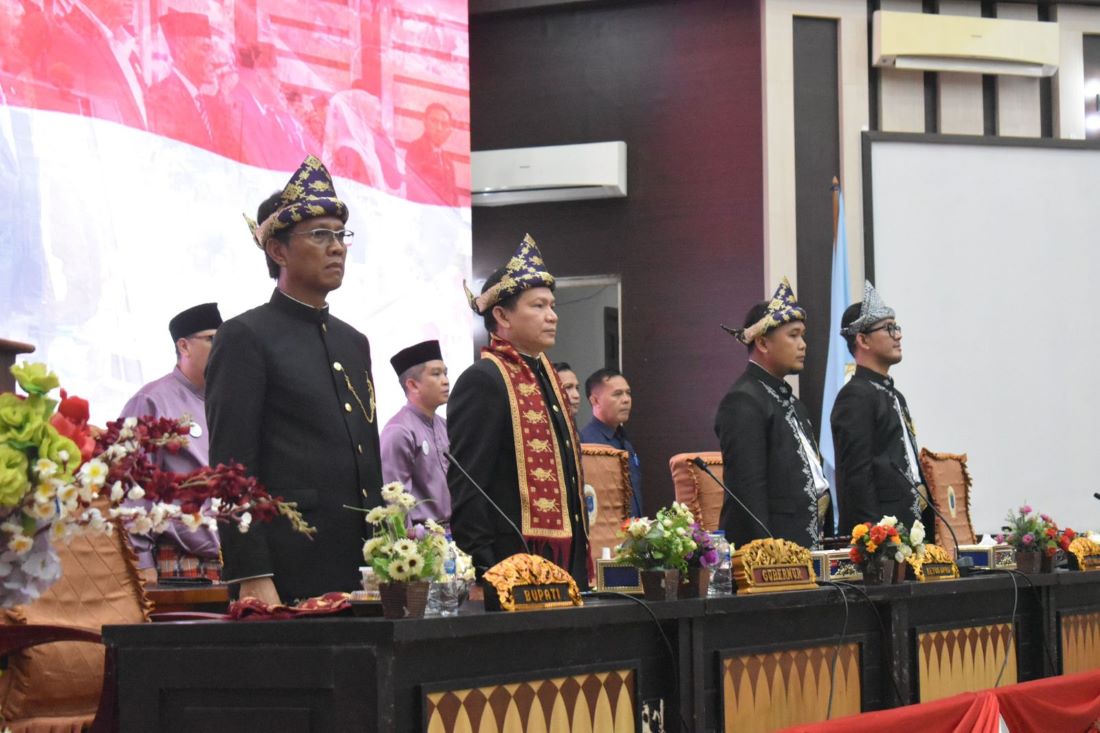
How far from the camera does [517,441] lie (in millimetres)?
3375

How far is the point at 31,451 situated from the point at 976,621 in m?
2.85

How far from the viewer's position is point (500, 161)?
7508 mm

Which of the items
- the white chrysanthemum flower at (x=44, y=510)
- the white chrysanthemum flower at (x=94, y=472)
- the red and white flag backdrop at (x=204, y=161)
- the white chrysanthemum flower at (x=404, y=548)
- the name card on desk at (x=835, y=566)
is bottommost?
the name card on desk at (x=835, y=566)

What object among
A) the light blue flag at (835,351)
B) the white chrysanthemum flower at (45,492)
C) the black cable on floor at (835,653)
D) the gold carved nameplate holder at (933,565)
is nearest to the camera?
the white chrysanthemum flower at (45,492)

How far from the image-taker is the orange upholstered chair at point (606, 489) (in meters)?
4.90

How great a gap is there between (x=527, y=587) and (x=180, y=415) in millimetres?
2033

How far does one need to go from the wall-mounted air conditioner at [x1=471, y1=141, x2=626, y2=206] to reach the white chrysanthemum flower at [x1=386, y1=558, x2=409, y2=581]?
5312 millimetres

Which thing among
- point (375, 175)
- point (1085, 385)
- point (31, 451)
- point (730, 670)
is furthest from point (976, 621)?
point (1085, 385)

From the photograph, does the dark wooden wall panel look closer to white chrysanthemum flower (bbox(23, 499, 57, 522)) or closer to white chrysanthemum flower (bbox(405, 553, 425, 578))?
white chrysanthemum flower (bbox(405, 553, 425, 578))

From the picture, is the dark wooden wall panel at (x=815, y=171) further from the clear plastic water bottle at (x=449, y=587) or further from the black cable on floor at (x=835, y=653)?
the clear plastic water bottle at (x=449, y=587)

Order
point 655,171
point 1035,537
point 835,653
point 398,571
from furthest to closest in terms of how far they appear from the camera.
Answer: point 655,171, point 1035,537, point 835,653, point 398,571

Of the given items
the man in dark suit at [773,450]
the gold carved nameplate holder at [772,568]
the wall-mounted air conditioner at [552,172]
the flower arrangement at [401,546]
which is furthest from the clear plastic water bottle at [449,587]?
the wall-mounted air conditioner at [552,172]

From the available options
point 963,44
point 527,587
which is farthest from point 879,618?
point 963,44

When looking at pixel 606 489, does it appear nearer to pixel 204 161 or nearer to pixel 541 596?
pixel 204 161
